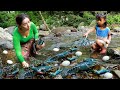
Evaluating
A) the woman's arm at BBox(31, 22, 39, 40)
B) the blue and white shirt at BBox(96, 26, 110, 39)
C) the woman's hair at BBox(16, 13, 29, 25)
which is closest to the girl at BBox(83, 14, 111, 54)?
the blue and white shirt at BBox(96, 26, 110, 39)

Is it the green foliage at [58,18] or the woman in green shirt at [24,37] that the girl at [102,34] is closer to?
the green foliage at [58,18]

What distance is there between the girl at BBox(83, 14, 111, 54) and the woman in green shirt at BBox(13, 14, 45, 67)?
44cm

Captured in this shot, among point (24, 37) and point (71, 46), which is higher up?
point (24, 37)

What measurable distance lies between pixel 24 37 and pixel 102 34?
0.63 metres

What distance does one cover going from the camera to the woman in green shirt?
448 centimetres

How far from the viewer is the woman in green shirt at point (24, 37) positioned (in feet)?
14.7

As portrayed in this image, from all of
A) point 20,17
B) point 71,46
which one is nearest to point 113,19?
point 71,46

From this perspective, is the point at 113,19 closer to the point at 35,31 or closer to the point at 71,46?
the point at 71,46

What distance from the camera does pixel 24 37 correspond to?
4570mm

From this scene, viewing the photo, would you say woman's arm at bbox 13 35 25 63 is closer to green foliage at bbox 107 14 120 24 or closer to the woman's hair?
the woman's hair

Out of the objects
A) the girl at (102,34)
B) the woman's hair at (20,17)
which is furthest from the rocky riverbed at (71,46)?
the woman's hair at (20,17)

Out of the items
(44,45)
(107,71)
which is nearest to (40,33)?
(44,45)
